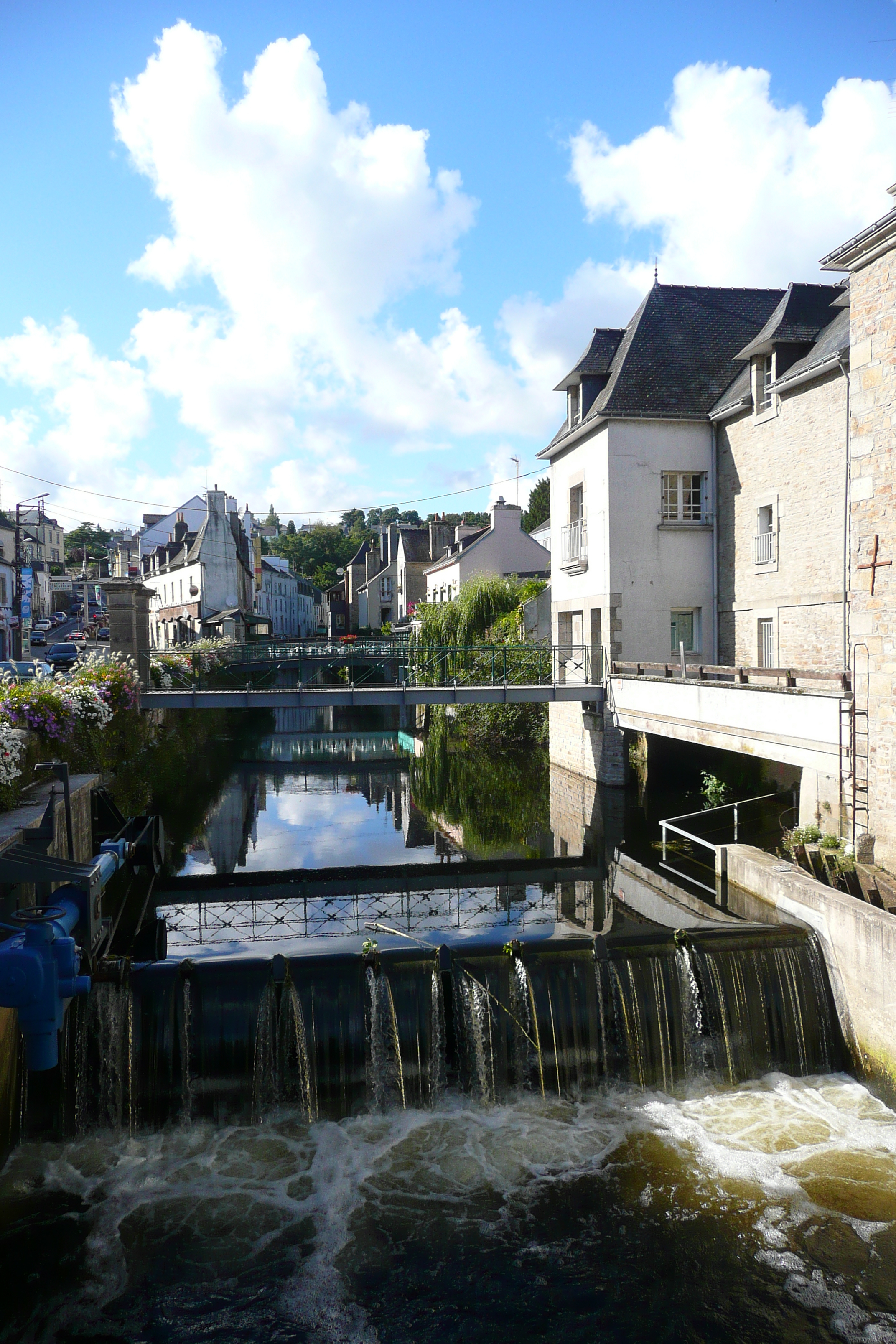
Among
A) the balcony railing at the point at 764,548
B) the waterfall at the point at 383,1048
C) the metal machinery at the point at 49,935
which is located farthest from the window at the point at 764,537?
the metal machinery at the point at 49,935

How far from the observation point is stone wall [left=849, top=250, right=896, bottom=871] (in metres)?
10.1

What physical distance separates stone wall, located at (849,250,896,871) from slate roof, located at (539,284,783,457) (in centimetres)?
971

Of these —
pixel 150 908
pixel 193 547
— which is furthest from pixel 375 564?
pixel 150 908

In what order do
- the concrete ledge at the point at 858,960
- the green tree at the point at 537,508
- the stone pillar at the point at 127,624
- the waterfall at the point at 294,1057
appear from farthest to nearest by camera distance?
the green tree at the point at 537,508
the stone pillar at the point at 127,624
the concrete ledge at the point at 858,960
the waterfall at the point at 294,1057

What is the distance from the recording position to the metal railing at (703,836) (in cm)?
1311

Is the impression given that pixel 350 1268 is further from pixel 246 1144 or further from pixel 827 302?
pixel 827 302

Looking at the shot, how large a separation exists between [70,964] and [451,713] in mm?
26684

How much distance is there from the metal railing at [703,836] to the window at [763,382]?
8107mm

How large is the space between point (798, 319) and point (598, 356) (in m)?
5.47

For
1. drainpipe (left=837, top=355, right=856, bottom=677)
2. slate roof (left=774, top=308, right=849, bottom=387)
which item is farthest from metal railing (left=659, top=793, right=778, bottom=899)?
slate roof (left=774, top=308, right=849, bottom=387)

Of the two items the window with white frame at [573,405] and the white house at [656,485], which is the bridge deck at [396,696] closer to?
the white house at [656,485]

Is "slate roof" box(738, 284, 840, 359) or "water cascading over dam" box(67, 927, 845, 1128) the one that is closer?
"water cascading over dam" box(67, 927, 845, 1128)

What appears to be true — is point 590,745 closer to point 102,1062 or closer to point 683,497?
point 683,497

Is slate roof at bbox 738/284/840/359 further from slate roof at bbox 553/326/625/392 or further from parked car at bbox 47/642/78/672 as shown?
parked car at bbox 47/642/78/672
